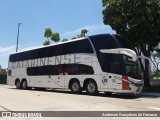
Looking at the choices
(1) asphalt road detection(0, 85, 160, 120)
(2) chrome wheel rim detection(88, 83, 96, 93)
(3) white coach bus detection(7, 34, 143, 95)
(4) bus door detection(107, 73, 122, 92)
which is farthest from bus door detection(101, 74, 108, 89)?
(1) asphalt road detection(0, 85, 160, 120)

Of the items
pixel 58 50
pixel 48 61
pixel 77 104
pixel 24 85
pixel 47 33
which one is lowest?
pixel 77 104

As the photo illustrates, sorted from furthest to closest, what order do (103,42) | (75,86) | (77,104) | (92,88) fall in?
(75,86)
(92,88)
(103,42)
(77,104)

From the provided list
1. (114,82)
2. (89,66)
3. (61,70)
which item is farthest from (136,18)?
(114,82)

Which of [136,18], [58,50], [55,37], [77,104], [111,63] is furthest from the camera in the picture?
[55,37]

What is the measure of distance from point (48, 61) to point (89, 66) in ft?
17.9

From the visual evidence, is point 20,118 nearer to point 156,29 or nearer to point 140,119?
point 140,119

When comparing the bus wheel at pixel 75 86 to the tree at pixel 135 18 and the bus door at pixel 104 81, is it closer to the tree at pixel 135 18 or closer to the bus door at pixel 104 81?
the bus door at pixel 104 81

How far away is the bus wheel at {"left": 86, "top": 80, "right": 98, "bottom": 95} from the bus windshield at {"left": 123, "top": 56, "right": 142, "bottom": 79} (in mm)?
2846

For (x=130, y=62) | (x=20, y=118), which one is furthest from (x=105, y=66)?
(x=20, y=118)

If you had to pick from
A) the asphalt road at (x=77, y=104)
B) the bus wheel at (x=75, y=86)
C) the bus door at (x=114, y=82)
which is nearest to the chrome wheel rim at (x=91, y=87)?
the bus wheel at (x=75, y=86)

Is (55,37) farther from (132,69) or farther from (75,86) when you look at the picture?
(132,69)

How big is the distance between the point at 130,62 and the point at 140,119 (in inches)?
402

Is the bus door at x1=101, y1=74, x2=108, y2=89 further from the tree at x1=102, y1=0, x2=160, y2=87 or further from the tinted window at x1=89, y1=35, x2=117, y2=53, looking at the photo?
the tree at x1=102, y1=0, x2=160, y2=87

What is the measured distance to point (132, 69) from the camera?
2009 cm
